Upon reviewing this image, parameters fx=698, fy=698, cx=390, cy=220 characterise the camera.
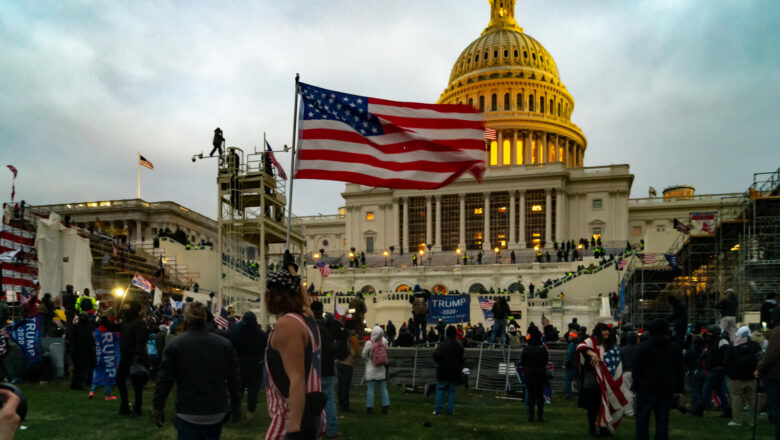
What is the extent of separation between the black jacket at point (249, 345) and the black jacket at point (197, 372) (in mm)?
5514

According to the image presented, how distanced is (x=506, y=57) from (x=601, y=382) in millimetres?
101610

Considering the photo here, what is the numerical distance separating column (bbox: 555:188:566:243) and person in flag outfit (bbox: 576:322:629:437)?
218 ft

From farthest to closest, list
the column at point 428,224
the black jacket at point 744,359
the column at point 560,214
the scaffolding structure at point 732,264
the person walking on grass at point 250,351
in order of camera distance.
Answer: the column at point 428,224
the column at point 560,214
the scaffolding structure at point 732,264
the black jacket at point 744,359
the person walking on grass at point 250,351

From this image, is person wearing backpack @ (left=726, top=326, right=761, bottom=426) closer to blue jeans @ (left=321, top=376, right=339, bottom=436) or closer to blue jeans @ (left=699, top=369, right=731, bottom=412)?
blue jeans @ (left=699, top=369, right=731, bottom=412)

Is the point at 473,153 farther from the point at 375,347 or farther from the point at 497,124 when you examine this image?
the point at 497,124

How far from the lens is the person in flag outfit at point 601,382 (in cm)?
1121

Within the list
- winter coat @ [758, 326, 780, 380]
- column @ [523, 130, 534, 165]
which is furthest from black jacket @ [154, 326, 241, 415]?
column @ [523, 130, 534, 165]

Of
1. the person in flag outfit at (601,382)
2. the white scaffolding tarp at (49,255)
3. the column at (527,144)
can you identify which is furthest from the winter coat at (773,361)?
the column at (527,144)

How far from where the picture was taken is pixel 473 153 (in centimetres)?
1228

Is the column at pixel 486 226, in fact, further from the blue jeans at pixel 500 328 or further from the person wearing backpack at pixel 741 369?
the person wearing backpack at pixel 741 369

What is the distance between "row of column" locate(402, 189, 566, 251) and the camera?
78125mm

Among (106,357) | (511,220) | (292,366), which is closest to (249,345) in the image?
(106,357)

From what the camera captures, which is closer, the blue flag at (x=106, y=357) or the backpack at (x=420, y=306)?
the blue flag at (x=106, y=357)

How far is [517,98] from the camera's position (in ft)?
341
